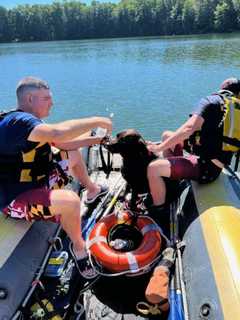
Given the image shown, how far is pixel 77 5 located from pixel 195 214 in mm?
83076

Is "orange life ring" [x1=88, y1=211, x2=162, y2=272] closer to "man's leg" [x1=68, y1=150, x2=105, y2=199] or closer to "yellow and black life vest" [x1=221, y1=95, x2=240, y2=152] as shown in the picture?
"man's leg" [x1=68, y1=150, x2=105, y2=199]

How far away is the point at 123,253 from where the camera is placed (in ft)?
10.5

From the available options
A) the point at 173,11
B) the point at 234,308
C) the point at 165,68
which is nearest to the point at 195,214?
the point at 234,308

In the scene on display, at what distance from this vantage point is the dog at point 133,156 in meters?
3.70

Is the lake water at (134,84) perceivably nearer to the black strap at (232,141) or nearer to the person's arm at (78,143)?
the person's arm at (78,143)

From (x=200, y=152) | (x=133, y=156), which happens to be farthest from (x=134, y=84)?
(x=200, y=152)

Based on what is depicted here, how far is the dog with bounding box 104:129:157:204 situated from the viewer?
3703mm

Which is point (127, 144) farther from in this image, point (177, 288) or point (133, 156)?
point (177, 288)

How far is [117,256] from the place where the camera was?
313 centimetres

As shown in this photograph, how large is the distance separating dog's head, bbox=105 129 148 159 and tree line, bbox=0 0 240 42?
5288 centimetres

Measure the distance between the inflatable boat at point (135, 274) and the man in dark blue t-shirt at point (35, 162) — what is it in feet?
0.61

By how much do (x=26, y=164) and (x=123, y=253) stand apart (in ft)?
3.34

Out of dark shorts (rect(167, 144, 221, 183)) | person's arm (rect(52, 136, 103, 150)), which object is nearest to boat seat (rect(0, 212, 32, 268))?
person's arm (rect(52, 136, 103, 150))

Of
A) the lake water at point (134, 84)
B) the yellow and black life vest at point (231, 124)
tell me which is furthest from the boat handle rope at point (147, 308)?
the lake water at point (134, 84)
